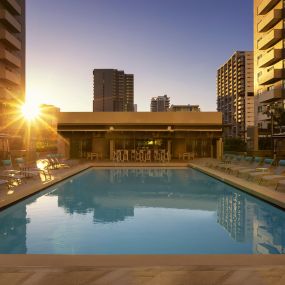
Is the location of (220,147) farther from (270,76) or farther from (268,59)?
(268,59)

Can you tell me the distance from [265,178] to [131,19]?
49.5 ft

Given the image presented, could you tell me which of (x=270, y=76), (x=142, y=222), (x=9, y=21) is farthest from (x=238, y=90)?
(x=142, y=222)

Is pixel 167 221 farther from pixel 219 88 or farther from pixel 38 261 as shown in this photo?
pixel 219 88

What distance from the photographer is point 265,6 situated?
4531cm

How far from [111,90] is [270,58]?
126 meters

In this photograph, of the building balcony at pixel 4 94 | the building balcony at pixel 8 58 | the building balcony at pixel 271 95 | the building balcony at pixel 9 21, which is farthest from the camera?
the building balcony at pixel 271 95

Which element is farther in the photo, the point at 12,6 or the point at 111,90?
the point at 111,90

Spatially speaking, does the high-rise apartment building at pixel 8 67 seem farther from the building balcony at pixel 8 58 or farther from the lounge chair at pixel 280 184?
the lounge chair at pixel 280 184

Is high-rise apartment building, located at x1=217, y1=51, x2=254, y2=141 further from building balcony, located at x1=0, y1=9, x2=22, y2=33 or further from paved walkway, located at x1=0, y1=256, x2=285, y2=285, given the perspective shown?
paved walkway, located at x1=0, y1=256, x2=285, y2=285

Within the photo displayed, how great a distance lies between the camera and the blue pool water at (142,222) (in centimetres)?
725

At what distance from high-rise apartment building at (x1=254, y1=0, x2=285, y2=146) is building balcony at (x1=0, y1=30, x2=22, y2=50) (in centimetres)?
3093

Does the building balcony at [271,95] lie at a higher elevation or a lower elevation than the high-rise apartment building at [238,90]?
lower

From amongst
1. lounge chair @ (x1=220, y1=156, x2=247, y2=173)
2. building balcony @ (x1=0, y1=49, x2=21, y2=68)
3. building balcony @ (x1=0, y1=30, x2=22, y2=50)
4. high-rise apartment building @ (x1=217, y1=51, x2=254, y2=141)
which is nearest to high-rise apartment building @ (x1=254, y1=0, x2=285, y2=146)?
lounge chair @ (x1=220, y1=156, x2=247, y2=173)

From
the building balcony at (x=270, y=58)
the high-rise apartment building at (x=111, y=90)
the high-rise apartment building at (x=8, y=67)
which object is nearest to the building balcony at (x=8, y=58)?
the high-rise apartment building at (x=8, y=67)
